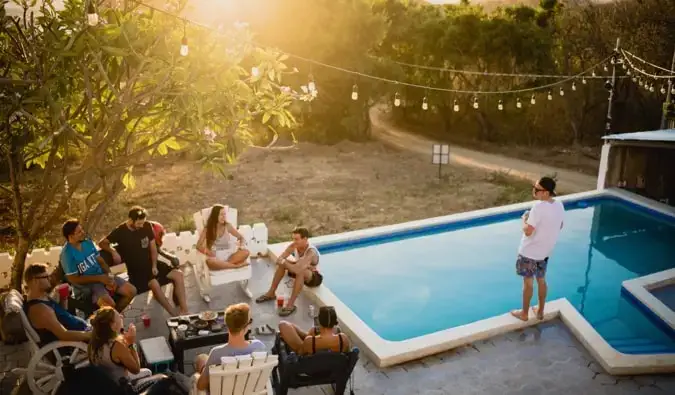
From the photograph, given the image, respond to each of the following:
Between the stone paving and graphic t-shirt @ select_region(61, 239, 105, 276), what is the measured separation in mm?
1004

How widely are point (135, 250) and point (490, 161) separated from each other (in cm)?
1910

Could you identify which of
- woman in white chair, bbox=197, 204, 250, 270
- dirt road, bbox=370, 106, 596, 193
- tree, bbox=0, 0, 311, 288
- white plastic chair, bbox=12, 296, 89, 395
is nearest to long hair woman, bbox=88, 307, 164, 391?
white plastic chair, bbox=12, 296, 89, 395

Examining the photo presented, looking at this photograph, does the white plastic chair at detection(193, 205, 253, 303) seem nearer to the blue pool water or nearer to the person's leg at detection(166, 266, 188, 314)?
A: the person's leg at detection(166, 266, 188, 314)

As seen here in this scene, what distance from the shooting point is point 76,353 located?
525 cm

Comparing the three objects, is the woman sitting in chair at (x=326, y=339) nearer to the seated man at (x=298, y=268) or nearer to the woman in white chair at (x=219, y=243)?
the seated man at (x=298, y=268)

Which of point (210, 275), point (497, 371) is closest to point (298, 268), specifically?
point (210, 275)

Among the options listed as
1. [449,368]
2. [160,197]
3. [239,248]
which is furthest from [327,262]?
[160,197]

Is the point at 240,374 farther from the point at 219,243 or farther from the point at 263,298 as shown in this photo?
the point at 219,243

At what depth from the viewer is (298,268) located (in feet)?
24.9

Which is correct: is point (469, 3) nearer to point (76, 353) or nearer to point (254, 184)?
point (254, 184)

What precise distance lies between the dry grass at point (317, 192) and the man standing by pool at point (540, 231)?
265 inches

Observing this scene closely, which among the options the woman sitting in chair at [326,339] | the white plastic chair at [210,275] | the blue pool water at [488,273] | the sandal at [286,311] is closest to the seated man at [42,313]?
the woman sitting in chair at [326,339]

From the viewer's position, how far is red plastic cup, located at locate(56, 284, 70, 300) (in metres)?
6.53

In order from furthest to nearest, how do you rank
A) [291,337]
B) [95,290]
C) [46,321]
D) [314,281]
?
[314,281] < [95,290] < [291,337] < [46,321]
